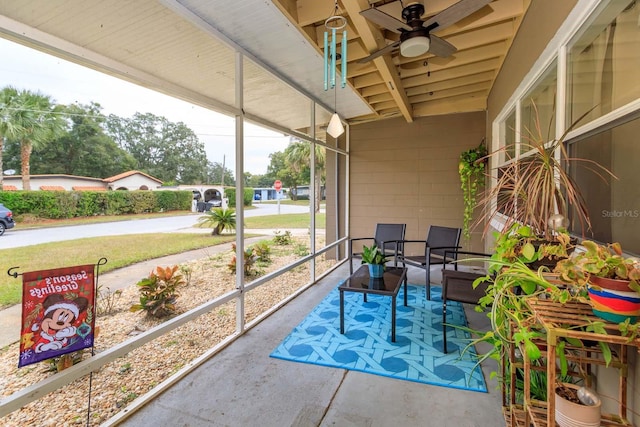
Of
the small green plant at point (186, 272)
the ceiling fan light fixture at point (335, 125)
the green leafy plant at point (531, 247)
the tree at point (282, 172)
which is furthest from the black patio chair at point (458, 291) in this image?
the tree at point (282, 172)

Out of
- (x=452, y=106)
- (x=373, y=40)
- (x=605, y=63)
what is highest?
(x=452, y=106)

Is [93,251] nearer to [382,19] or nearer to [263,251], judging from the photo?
[382,19]

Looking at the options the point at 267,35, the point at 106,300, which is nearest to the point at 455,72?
the point at 267,35

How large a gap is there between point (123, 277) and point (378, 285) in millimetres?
2145

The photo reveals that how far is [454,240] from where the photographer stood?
4.24 meters

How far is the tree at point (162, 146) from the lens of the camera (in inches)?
81.6

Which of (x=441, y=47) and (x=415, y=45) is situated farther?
(x=441, y=47)

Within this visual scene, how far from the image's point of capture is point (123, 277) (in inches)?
90.5

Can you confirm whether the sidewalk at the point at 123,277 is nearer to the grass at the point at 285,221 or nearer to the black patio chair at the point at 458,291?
the grass at the point at 285,221

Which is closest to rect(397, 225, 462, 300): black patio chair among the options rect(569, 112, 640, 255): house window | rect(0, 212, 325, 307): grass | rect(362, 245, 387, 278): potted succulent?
rect(362, 245, 387, 278): potted succulent

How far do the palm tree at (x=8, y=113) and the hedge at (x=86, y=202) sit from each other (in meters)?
0.13

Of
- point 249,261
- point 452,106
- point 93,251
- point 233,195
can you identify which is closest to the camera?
point 93,251

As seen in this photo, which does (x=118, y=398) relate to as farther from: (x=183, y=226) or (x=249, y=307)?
(x=249, y=307)

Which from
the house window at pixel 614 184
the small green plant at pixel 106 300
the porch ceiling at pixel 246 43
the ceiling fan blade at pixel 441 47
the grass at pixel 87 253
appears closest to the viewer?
the house window at pixel 614 184
